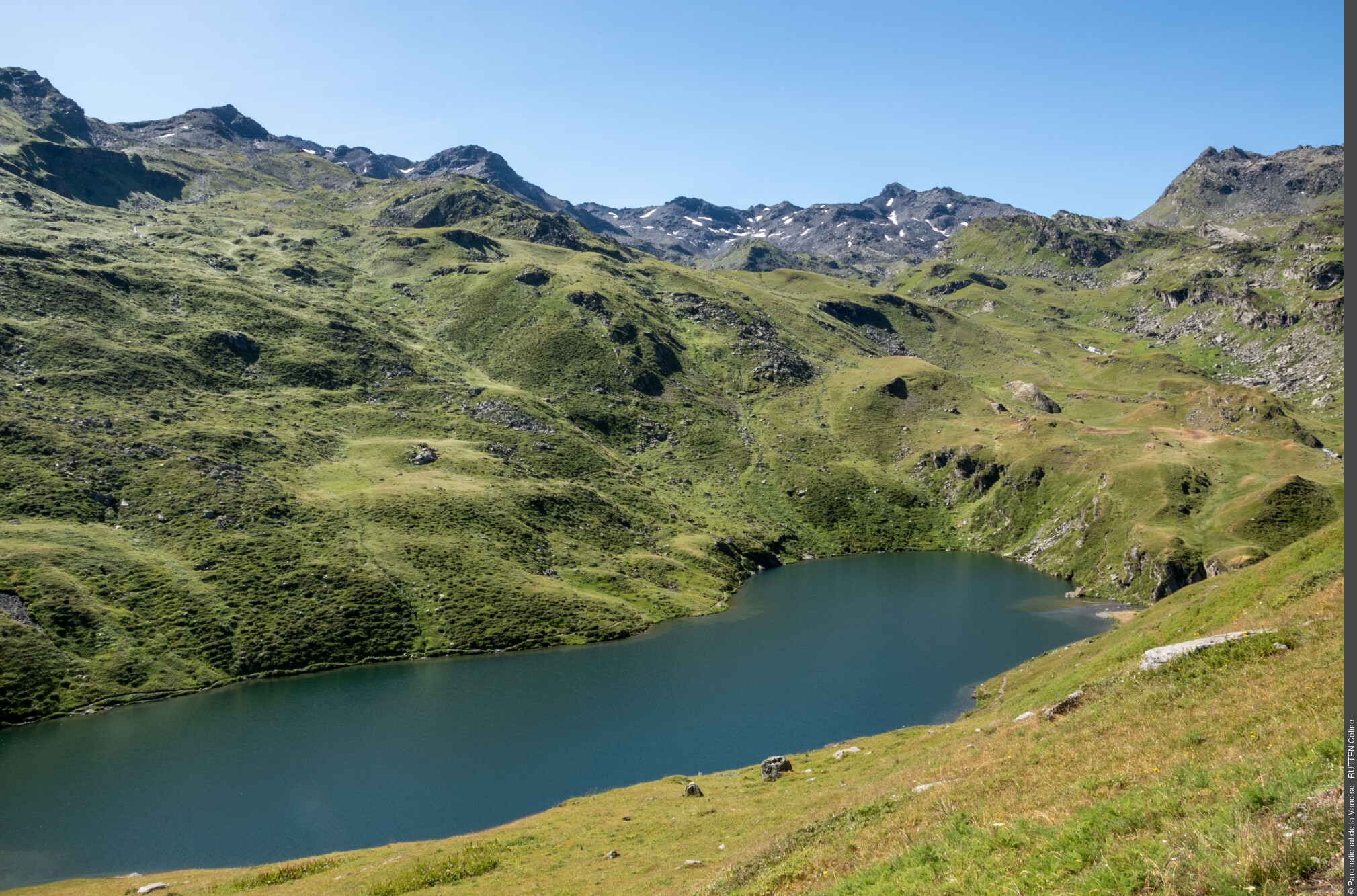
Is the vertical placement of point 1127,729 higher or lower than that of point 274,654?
higher

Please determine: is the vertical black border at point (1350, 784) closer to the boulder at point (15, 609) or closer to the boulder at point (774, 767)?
the boulder at point (774, 767)

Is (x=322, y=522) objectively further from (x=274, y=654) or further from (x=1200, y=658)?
(x=1200, y=658)

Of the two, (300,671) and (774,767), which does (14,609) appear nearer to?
(300,671)

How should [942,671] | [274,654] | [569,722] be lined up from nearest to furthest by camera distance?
[569,722], [942,671], [274,654]

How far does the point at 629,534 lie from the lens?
186375mm

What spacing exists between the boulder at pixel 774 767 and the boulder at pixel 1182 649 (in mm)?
35131

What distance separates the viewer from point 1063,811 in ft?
49.6

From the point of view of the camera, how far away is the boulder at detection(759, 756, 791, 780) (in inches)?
2175

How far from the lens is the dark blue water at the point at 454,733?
68312mm

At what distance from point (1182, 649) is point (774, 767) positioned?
37.4 meters

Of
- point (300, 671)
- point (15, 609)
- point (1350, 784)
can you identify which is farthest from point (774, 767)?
point (15, 609)

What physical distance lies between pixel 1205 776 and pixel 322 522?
166 metres

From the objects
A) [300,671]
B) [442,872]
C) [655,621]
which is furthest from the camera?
[655,621]

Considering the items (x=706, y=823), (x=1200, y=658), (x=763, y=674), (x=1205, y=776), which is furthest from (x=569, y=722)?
(x=1205, y=776)
